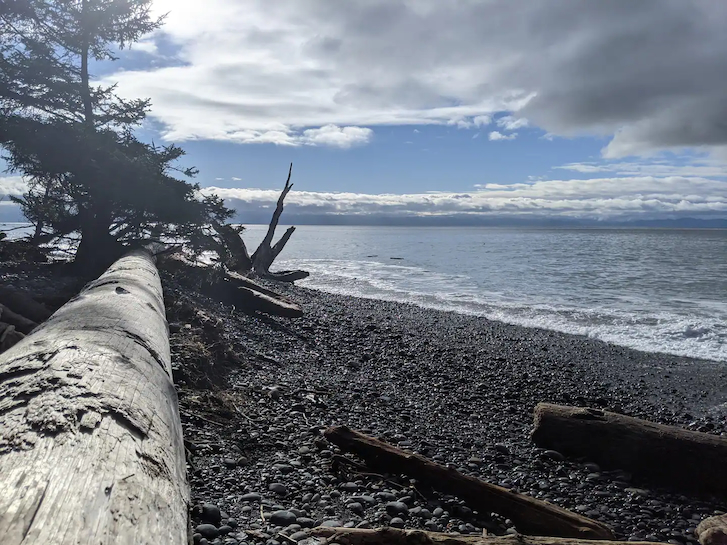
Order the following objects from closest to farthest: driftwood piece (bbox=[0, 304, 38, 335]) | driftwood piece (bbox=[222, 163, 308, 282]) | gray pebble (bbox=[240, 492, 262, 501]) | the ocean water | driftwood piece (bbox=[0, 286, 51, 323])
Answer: gray pebble (bbox=[240, 492, 262, 501])
driftwood piece (bbox=[0, 304, 38, 335])
driftwood piece (bbox=[0, 286, 51, 323])
the ocean water
driftwood piece (bbox=[222, 163, 308, 282])

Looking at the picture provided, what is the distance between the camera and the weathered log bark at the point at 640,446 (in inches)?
188

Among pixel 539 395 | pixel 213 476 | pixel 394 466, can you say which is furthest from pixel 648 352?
pixel 213 476

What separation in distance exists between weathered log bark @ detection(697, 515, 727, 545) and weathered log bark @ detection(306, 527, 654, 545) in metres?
1.01

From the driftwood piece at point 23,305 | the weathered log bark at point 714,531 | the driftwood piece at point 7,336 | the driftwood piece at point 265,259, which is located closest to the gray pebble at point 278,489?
the weathered log bark at point 714,531

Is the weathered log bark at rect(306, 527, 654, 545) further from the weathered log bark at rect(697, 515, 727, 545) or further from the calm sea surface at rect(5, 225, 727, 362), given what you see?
the calm sea surface at rect(5, 225, 727, 362)

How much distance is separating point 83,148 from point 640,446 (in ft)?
33.2

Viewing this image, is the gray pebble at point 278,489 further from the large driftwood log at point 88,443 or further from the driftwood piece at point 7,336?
the driftwood piece at point 7,336

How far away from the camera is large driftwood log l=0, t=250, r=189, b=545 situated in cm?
154

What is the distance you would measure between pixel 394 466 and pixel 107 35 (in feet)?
36.8

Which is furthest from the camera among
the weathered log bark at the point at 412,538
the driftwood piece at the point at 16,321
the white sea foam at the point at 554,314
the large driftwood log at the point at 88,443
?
the white sea foam at the point at 554,314

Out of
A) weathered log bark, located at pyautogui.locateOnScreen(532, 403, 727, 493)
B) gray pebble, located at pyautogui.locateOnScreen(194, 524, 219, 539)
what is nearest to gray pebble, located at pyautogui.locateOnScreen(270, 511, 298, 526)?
gray pebble, located at pyautogui.locateOnScreen(194, 524, 219, 539)

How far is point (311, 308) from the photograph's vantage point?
13.5m

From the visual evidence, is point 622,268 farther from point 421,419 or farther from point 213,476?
point 213,476

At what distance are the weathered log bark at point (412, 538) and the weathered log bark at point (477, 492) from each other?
0.51 metres
